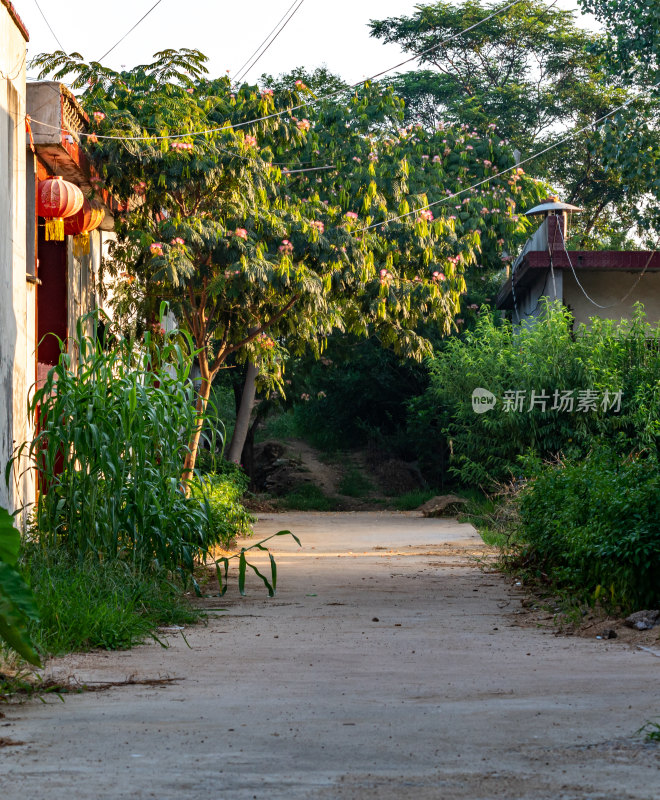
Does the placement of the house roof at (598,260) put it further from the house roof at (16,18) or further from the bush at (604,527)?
the house roof at (16,18)

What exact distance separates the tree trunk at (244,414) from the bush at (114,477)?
11.9 meters

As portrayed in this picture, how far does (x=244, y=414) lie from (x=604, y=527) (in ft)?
44.9

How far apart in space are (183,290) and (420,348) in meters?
4.38

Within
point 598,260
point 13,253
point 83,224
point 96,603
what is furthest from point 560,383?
point 96,603

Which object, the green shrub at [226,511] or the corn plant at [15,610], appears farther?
the green shrub at [226,511]

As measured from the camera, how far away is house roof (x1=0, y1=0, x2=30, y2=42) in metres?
8.00

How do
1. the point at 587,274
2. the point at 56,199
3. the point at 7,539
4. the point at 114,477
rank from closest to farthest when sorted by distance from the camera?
the point at 7,539
the point at 114,477
the point at 56,199
the point at 587,274

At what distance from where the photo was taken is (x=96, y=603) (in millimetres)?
6250

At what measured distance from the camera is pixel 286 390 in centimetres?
2333

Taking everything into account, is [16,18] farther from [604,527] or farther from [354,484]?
[354,484]

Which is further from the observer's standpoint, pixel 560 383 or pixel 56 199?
pixel 560 383

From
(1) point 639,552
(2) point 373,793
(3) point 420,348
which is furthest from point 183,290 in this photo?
(2) point 373,793

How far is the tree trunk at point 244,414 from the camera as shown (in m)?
19.8

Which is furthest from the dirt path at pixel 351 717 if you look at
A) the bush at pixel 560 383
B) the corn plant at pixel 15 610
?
the bush at pixel 560 383
